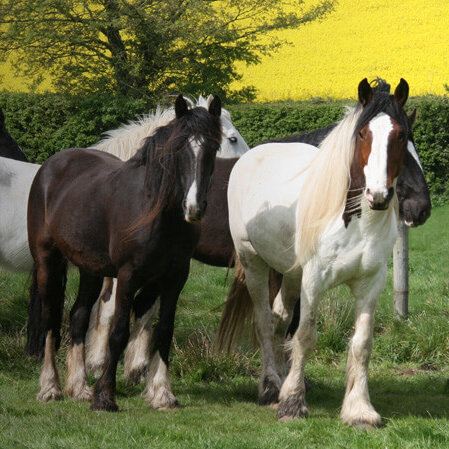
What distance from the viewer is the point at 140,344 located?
Result: 6.52 m

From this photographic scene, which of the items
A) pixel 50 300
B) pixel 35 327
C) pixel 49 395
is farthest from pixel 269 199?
pixel 35 327

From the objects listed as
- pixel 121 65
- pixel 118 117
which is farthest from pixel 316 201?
pixel 121 65

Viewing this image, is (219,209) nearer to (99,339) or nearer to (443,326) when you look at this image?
(99,339)

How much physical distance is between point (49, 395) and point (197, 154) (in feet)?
7.48

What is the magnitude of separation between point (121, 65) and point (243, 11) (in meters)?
4.43

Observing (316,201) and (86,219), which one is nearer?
(316,201)

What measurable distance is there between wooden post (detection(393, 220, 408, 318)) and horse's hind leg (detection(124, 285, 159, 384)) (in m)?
2.68

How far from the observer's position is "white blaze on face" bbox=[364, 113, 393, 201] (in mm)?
4383

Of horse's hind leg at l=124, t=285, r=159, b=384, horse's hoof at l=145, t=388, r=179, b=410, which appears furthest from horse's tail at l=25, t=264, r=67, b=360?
horse's hoof at l=145, t=388, r=179, b=410

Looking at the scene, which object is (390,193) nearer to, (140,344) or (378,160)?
(378,160)

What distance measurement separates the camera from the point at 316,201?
495cm

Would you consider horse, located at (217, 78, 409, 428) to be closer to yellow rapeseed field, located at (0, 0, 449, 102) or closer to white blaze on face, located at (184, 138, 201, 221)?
white blaze on face, located at (184, 138, 201, 221)

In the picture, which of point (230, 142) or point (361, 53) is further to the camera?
point (361, 53)

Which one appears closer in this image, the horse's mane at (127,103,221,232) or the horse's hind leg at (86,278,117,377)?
the horse's mane at (127,103,221,232)
